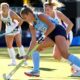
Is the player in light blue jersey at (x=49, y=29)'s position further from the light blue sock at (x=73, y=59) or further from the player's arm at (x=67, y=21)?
the player's arm at (x=67, y=21)

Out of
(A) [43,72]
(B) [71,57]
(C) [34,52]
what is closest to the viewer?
(B) [71,57]

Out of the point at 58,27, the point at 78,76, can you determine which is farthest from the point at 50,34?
the point at 78,76

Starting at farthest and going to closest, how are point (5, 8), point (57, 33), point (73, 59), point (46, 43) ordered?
point (5, 8) → point (46, 43) → point (57, 33) → point (73, 59)

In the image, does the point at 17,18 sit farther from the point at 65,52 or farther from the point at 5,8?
the point at 65,52

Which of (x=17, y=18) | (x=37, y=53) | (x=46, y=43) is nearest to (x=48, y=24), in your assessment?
(x=46, y=43)

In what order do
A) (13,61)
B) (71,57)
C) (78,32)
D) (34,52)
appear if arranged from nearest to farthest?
(71,57), (34,52), (13,61), (78,32)

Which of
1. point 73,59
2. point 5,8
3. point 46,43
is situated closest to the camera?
point 73,59

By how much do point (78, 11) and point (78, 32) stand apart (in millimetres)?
1732

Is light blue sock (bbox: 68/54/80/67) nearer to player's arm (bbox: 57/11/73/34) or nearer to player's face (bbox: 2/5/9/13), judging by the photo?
player's arm (bbox: 57/11/73/34)

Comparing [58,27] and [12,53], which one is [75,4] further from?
[58,27]

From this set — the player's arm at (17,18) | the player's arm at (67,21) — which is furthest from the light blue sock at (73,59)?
the player's arm at (17,18)

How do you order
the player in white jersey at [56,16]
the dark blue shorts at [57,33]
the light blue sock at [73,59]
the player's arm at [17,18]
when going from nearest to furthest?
the light blue sock at [73,59]
the dark blue shorts at [57,33]
the player in white jersey at [56,16]
the player's arm at [17,18]

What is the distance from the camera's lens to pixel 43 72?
30.2 ft

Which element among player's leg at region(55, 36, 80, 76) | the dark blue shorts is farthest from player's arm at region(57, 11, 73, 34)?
player's leg at region(55, 36, 80, 76)
